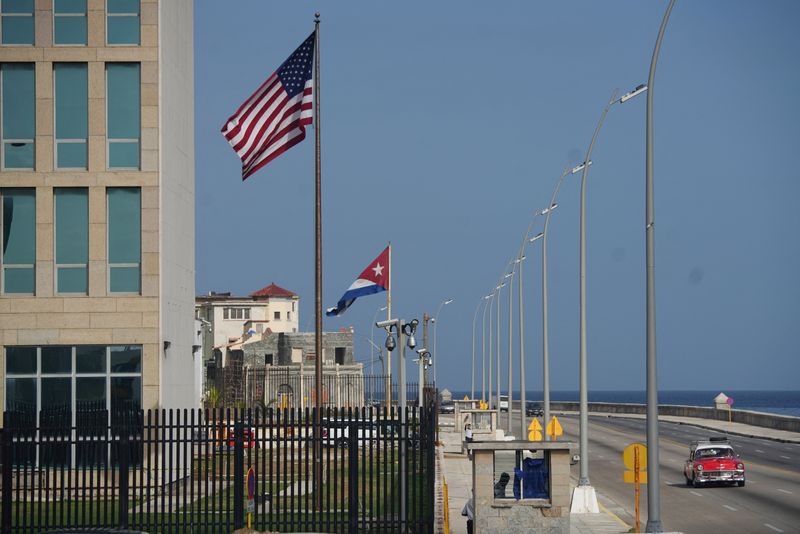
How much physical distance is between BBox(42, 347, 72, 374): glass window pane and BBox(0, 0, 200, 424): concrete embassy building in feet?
0.14

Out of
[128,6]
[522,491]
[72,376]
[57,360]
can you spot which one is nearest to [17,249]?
[57,360]

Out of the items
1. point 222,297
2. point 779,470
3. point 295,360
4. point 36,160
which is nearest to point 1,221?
point 36,160

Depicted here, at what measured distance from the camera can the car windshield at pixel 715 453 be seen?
42750 mm

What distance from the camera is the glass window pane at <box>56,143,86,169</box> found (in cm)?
3744

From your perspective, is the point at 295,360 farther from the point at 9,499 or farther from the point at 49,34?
the point at 9,499

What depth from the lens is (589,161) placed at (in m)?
36.6

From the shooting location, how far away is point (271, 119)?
1217 inches

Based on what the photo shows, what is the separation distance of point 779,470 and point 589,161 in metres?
19.0

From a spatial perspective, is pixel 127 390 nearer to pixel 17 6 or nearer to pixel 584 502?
pixel 17 6

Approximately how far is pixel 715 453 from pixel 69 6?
85.2 ft

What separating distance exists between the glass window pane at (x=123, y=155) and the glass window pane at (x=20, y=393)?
6938mm

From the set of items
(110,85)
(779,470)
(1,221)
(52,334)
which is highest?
(110,85)

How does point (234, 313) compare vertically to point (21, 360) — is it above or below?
above

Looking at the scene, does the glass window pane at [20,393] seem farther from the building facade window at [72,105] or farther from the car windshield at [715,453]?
the car windshield at [715,453]
